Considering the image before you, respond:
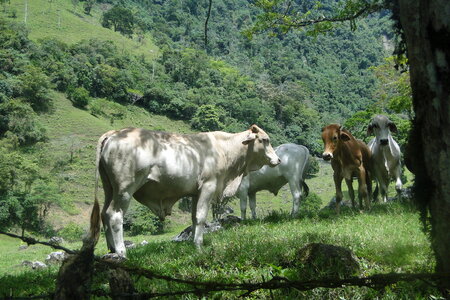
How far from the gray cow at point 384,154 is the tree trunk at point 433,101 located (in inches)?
375

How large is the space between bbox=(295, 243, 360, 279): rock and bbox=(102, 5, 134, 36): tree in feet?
514

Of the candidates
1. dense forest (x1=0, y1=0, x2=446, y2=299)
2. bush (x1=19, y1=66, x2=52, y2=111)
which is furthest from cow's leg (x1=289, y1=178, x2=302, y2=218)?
bush (x1=19, y1=66, x2=52, y2=111)

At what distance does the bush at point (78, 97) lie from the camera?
281 ft

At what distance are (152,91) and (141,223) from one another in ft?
199

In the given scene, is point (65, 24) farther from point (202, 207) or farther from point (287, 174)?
point (202, 207)

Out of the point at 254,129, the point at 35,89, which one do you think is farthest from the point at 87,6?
the point at 254,129

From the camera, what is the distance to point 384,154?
42.8 ft

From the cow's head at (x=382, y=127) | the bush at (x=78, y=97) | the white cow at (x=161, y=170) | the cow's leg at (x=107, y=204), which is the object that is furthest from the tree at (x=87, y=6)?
the cow's leg at (x=107, y=204)

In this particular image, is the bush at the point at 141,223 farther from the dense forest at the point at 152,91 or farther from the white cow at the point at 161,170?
the white cow at the point at 161,170

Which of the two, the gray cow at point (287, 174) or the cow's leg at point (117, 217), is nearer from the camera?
the cow's leg at point (117, 217)

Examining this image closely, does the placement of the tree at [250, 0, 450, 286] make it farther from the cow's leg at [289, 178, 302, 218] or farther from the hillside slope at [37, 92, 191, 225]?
the hillside slope at [37, 92, 191, 225]

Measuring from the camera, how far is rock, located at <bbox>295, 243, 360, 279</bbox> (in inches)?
195

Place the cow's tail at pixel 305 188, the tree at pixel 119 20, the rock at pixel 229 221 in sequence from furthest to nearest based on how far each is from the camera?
1. the tree at pixel 119 20
2. the cow's tail at pixel 305 188
3. the rock at pixel 229 221

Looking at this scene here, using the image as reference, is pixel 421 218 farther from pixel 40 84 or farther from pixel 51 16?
pixel 51 16
